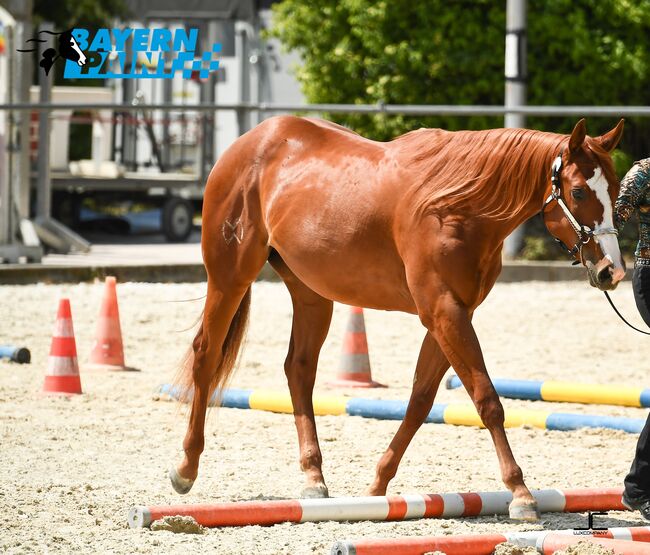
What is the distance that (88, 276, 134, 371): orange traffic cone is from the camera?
927 centimetres

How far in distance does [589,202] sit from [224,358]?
2.15m

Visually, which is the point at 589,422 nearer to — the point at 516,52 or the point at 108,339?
the point at 108,339

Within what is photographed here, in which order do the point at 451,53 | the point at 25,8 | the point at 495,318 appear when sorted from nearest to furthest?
the point at 495,318 < the point at 25,8 < the point at 451,53

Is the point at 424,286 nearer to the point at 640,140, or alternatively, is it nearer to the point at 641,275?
the point at 641,275

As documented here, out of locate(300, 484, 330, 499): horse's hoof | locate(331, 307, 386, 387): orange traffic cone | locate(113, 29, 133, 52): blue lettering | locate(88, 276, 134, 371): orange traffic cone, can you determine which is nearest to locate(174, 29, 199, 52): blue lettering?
locate(113, 29, 133, 52): blue lettering

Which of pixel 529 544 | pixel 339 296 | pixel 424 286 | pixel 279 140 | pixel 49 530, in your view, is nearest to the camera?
pixel 529 544

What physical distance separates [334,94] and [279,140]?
11.9 m

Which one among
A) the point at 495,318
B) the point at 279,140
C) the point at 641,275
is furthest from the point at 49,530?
the point at 495,318

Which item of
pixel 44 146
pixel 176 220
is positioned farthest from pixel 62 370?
pixel 176 220

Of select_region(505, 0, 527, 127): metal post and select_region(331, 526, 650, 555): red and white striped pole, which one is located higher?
select_region(505, 0, 527, 127): metal post

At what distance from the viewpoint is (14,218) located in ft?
48.2

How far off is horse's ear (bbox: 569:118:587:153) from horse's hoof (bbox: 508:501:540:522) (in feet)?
4.85

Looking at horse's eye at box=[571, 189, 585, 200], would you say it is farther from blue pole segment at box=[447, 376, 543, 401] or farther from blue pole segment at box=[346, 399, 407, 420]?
blue pole segment at box=[447, 376, 543, 401]

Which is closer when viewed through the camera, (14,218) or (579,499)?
(579,499)
